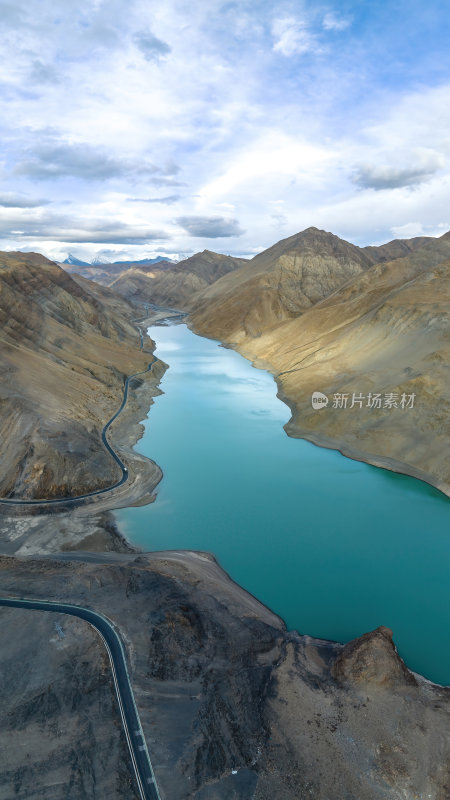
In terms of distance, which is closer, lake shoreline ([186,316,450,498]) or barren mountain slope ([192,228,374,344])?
lake shoreline ([186,316,450,498])

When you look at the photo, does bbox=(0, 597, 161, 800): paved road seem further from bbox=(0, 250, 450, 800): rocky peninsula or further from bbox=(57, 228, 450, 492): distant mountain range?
bbox=(57, 228, 450, 492): distant mountain range

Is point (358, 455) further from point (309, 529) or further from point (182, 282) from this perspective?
point (182, 282)

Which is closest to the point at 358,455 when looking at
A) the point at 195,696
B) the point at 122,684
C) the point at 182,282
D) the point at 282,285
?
the point at 195,696

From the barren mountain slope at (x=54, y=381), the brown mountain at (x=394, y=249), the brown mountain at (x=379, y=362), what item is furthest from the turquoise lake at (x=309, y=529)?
the brown mountain at (x=394, y=249)

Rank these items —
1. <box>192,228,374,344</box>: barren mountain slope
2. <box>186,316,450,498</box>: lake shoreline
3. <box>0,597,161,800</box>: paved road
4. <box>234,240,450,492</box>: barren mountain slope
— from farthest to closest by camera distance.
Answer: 1. <box>192,228,374,344</box>: barren mountain slope
2. <box>234,240,450,492</box>: barren mountain slope
3. <box>186,316,450,498</box>: lake shoreline
4. <box>0,597,161,800</box>: paved road

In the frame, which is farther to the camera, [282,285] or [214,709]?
[282,285]

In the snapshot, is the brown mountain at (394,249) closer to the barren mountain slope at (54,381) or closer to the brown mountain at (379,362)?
the brown mountain at (379,362)

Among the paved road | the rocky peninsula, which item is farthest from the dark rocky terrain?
the paved road
